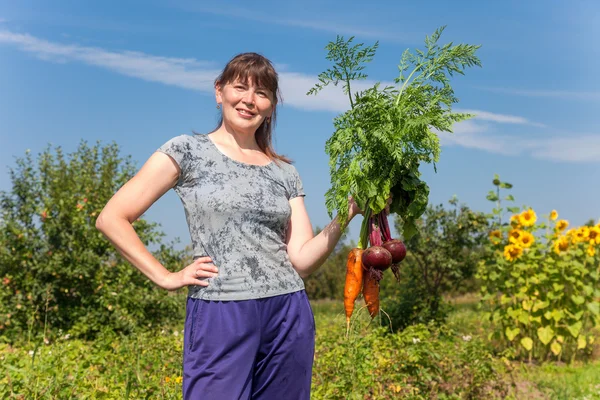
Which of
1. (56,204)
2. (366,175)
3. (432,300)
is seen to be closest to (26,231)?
(56,204)

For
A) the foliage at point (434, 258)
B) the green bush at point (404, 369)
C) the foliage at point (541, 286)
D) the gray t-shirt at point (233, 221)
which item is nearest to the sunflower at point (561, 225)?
the foliage at point (541, 286)

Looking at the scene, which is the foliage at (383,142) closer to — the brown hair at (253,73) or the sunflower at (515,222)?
the brown hair at (253,73)

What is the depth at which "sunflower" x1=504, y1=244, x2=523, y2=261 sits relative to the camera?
616 centimetres

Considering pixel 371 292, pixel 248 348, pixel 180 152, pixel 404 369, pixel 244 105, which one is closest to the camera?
pixel 248 348

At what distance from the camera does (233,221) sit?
2383 millimetres

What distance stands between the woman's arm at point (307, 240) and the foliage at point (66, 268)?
4.15 meters

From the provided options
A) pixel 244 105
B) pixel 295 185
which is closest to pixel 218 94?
pixel 244 105

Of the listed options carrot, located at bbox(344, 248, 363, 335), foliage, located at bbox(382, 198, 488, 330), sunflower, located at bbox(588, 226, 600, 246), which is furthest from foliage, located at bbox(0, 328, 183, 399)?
sunflower, located at bbox(588, 226, 600, 246)

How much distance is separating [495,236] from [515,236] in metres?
0.19

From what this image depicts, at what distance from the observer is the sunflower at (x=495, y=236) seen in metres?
6.39

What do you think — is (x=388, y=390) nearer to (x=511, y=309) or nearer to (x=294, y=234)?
(x=294, y=234)

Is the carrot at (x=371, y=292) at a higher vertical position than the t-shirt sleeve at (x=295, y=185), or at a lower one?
lower

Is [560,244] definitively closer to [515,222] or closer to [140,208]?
[515,222]

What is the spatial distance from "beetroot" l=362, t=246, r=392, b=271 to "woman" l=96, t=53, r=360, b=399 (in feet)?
0.55
